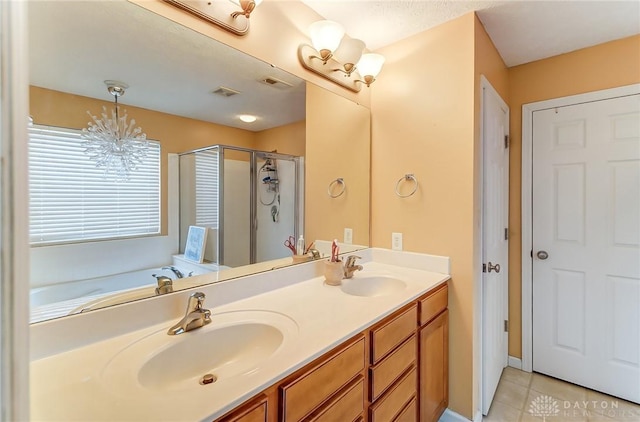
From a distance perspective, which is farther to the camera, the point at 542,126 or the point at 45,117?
the point at 542,126

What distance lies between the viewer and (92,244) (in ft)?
3.18

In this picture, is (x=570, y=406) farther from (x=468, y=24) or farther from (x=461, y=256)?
(x=468, y=24)

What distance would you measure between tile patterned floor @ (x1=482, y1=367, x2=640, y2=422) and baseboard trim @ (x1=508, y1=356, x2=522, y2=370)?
135 millimetres

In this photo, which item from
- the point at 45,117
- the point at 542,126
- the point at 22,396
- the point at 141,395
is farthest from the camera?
the point at 542,126

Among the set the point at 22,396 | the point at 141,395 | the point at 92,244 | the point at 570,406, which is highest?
the point at 92,244

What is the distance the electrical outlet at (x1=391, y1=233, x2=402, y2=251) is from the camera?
75.5 inches

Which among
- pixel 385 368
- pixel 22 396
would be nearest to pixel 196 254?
pixel 22 396

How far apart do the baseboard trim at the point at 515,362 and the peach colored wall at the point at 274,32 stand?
2567 mm

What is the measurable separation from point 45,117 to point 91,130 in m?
0.11

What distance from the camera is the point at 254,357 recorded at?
1.03 meters

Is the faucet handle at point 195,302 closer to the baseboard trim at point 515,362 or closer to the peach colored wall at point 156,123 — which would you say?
the peach colored wall at point 156,123

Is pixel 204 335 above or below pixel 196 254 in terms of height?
below

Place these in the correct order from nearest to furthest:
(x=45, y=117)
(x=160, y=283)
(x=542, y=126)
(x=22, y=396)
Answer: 1. (x=22, y=396)
2. (x=45, y=117)
3. (x=160, y=283)
4. (x=542, y=126)

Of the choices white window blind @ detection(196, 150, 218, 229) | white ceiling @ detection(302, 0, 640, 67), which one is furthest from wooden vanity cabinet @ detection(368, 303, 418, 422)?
white ceiling @ detection(302, 0, 640, 67)
